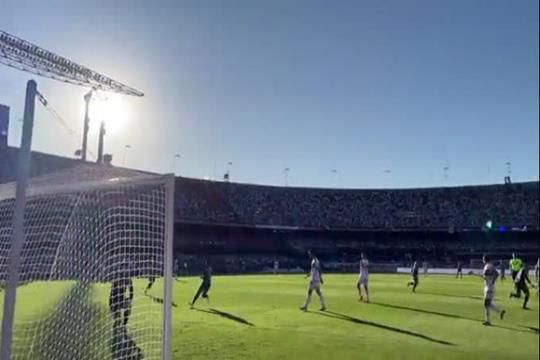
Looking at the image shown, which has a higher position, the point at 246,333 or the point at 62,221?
the point at 62,221

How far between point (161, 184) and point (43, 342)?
197 inches

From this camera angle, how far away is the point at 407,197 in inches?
2566

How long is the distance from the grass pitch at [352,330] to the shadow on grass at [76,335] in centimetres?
108

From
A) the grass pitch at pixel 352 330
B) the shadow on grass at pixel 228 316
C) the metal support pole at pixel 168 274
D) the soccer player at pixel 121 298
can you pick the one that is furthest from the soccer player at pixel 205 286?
the metal support pole at pixel 168 274

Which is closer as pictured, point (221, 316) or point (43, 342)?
point (43, 342)

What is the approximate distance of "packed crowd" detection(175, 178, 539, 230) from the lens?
57969mm

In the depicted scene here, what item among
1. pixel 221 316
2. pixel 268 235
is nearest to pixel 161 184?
pixel 221 316

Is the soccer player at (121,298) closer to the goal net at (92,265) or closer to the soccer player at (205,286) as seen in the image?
the goal net at (92,265)

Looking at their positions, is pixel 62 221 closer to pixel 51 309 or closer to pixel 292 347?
pixel 51 309

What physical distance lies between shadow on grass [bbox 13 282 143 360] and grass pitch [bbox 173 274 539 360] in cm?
108

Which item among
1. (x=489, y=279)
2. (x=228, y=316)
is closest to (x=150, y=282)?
(x=228, y=316)

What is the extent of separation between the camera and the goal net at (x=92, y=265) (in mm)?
8500

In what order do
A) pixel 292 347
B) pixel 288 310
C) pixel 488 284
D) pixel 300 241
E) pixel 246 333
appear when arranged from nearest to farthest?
1. pixel 292 347
2. pixel 246 333
3. pixel 488 284
4. pixel 288 310
5. pixel 300 241

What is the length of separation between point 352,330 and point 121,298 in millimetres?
5561
